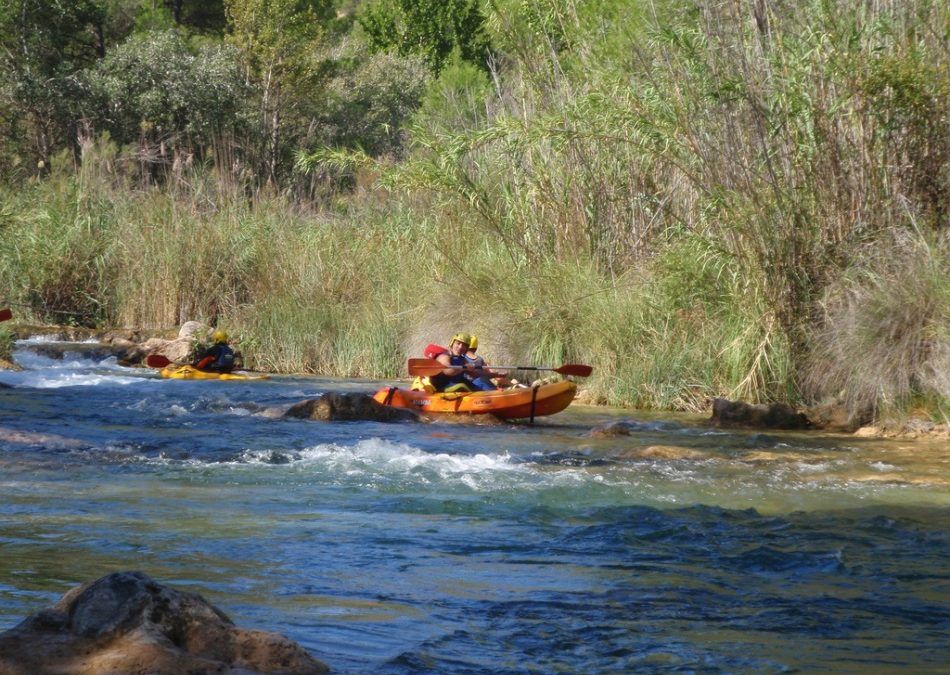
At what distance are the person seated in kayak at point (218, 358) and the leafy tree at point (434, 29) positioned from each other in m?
17.4

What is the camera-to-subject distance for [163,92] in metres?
26.4

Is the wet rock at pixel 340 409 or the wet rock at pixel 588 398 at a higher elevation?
the wet rock at pixel 588 398

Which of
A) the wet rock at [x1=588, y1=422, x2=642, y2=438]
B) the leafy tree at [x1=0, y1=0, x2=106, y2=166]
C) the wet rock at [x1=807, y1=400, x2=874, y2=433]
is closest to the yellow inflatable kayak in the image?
the wet rock at [x1=588, y1=422, x2=642, y2=438]

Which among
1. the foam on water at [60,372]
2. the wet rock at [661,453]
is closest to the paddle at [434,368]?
the wet rock at [661,453]

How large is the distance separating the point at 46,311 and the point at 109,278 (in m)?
1.06

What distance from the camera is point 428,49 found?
31.9m

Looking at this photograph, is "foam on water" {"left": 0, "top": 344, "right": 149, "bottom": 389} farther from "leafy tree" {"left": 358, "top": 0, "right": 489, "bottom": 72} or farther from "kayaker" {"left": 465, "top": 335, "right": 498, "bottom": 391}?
"leafy tree" {"left": 358, "top": 0, "right": 489, "bottom": 72}

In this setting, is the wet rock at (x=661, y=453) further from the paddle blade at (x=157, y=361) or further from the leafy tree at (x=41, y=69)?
the leafy tree at (x=41, y=69)

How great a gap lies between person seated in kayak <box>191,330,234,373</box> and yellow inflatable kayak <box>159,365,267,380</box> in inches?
2.7

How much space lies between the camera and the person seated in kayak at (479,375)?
11920 millimetres

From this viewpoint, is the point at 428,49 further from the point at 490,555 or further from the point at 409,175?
the point at 490,555

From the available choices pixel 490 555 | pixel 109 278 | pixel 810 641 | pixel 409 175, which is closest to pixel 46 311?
pixel 109 278

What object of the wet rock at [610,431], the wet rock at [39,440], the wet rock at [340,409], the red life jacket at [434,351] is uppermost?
the red life jacket at [434,351]

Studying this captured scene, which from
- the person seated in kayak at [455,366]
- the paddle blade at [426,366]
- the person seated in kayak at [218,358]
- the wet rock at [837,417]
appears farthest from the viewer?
the person seated in kayak at [218,358]
